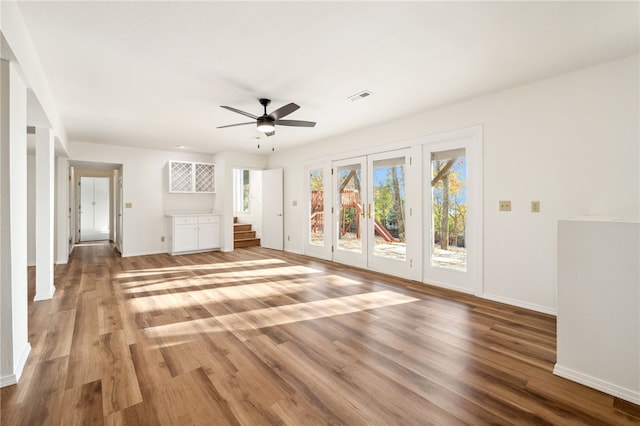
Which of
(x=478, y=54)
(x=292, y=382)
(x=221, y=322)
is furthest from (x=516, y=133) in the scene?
(x=221, y=322)

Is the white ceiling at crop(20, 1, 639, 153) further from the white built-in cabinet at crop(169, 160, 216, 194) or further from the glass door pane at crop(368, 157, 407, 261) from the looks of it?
the white built-in cabinet at crop(169, 160, 216, 194)

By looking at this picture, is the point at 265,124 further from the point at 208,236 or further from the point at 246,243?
the point at 246,243

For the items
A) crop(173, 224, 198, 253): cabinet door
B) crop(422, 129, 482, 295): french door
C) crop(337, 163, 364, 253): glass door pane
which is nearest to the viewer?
crop(422, 129, 482, 295): french door

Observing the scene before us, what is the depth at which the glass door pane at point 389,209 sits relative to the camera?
4.43 metres

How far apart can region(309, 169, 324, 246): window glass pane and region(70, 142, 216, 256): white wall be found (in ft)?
11.0

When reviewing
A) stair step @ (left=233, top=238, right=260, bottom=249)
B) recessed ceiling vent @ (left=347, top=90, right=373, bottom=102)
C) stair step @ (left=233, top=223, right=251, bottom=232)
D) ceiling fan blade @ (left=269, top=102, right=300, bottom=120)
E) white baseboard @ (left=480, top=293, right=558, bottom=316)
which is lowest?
white baseboard @ (left=480, top=293, right=558, bottom=316)

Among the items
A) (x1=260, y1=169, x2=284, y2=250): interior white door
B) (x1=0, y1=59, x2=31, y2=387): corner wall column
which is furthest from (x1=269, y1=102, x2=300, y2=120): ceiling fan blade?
(x1=260, y1=169, x2=284, y2=250): interior white door

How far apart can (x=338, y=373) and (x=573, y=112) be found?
10.8 feet

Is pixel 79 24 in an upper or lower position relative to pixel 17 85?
upper

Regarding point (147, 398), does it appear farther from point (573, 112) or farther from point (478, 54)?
point (573, 112)

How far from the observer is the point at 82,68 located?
275 cm

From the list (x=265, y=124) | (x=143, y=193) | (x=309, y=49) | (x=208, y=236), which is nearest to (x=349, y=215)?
(x=265, y=124)

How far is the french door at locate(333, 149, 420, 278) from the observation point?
4.31 meters

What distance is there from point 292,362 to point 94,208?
10.7 metres
